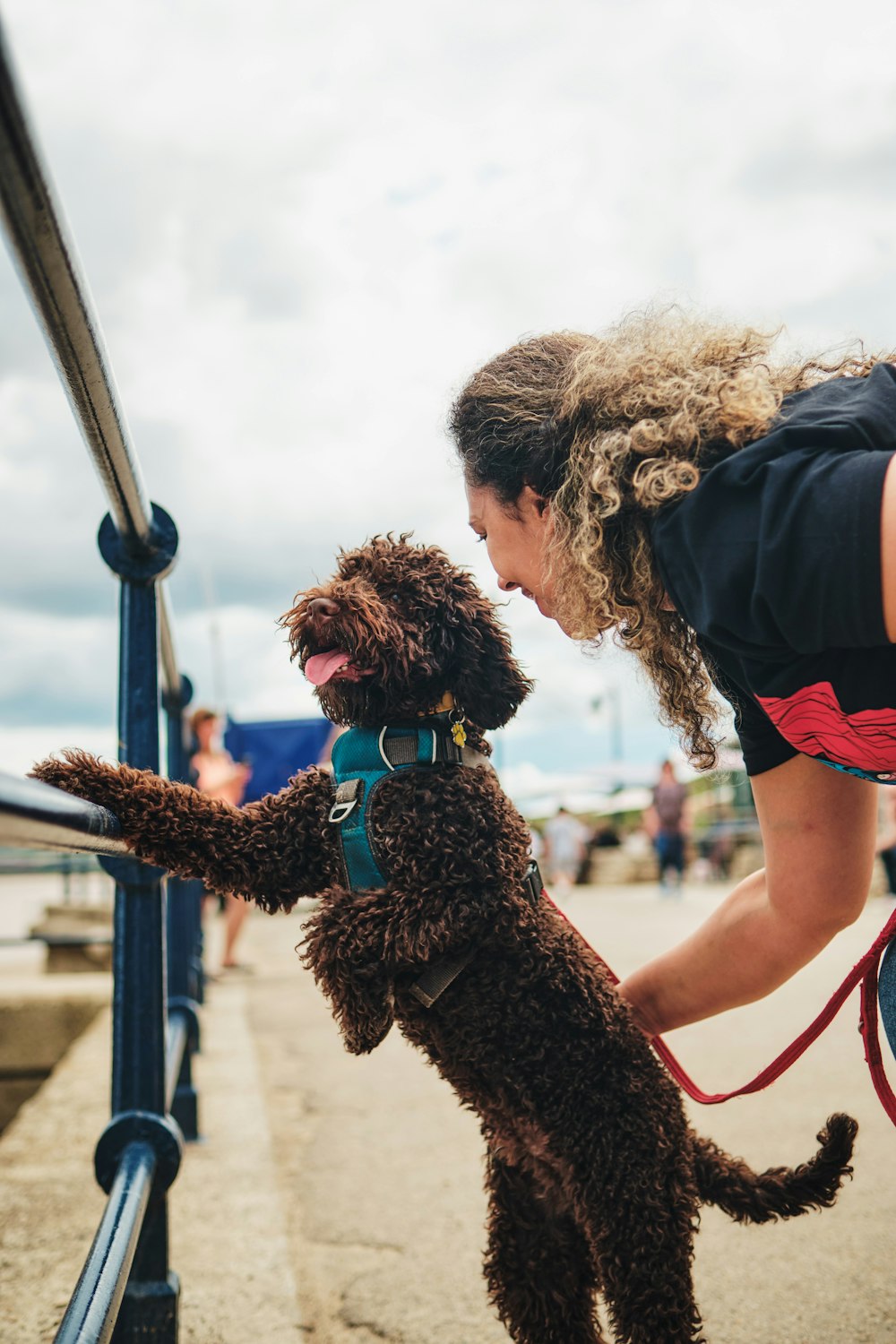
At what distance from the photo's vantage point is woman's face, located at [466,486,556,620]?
5.81ft

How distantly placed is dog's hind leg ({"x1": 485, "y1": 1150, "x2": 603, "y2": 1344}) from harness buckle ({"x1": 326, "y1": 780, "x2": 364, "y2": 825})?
2.13 feet

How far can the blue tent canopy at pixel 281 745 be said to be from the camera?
4723mm

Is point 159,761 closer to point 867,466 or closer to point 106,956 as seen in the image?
point 867,466

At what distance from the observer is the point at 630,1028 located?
1780 millimetres

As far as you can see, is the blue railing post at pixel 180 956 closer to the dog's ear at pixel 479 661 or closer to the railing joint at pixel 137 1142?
the railing joint at pixel 137 1142

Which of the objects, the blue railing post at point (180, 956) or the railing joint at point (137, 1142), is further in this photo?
the blue railing post at point (180, 956)

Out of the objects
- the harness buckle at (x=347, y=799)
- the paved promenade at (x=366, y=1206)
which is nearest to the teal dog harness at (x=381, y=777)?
the harness buckle at (x=347, y=799)

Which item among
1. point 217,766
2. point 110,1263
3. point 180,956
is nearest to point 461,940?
point 110,1263

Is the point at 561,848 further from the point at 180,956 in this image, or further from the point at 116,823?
the point at 116,823

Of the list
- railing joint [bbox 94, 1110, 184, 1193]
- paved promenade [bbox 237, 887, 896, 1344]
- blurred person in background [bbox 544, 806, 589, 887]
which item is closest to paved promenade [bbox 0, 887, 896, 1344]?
paved promenade [bbox 237, 887, 896, 1344]

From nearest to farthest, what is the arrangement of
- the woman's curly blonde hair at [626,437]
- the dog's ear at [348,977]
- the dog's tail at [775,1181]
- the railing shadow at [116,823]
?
the railing shadow at [116,823] → the woman's curly blonde hair at [626,437] → the dog's ear at [348,977] → the dog's tail at [775,1181]

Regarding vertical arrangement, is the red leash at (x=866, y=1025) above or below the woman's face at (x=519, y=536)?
below

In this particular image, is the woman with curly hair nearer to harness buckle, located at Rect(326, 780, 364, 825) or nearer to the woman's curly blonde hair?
the woman's curly blonde hair

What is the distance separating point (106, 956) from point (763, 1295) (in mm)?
5874
